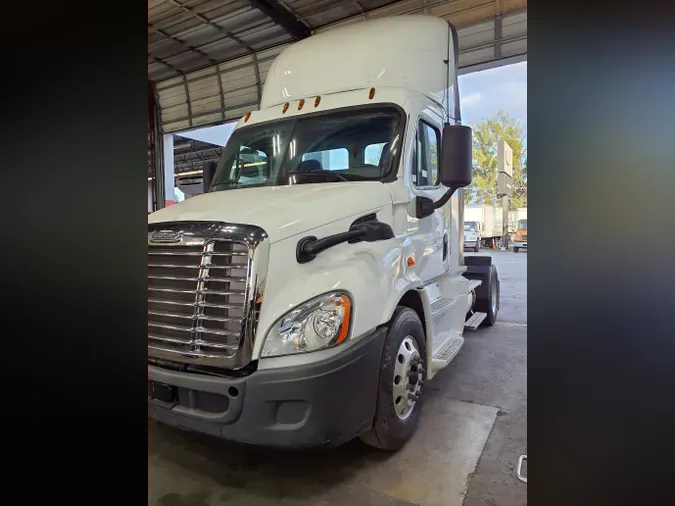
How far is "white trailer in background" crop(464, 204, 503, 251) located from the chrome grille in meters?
14.9

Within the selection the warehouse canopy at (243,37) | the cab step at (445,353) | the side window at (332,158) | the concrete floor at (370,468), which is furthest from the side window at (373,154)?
the warehouse canopy at (243,37)

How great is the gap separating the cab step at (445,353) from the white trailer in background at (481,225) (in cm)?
1278

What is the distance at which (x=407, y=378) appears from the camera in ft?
9.11

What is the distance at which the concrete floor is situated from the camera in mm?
2270

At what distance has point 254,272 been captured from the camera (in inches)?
82.9

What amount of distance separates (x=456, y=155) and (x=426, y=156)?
63cm

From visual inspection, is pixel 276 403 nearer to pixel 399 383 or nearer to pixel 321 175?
pixel 399 383

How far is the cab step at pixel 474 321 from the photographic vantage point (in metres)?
4.93

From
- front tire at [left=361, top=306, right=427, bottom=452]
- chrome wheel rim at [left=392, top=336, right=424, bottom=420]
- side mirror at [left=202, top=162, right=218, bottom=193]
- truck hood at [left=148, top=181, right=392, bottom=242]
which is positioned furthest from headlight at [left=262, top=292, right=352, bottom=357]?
side mirror at [left=202, top=162, right=218, bottom=193]

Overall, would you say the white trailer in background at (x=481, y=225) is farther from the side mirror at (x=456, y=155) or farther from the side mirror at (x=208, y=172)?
the side mirror at (x=456, y=155)

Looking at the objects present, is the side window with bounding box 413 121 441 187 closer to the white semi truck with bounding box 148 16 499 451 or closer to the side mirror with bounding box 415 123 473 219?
the white semi truck with bounding box 148 16 499 451

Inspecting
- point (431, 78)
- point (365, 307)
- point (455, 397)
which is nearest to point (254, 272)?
point (365, 307)
